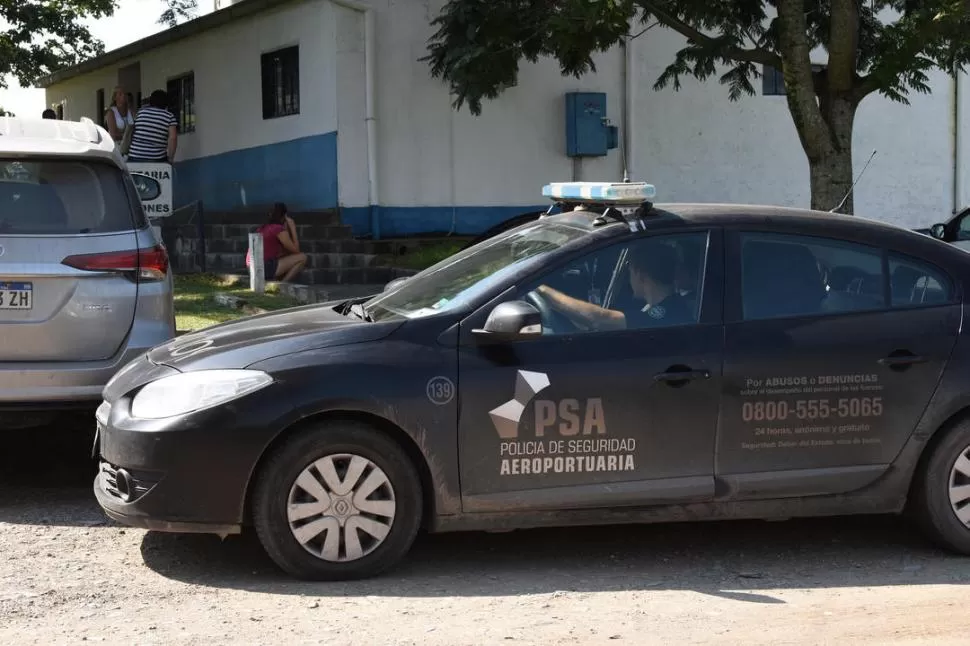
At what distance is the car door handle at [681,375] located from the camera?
514 cm

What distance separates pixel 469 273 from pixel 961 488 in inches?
94.8

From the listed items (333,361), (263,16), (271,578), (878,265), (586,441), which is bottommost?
(271,578)

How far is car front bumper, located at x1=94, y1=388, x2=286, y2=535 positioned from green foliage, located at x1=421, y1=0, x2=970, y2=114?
7115 mm

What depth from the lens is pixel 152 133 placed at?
16.0 meters

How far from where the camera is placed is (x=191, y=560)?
5324 mm

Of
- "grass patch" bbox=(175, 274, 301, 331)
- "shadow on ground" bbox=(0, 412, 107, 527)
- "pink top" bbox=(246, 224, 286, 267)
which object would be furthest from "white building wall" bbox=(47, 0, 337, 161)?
"shadow on ground" bbox=(0, 412, 107, 527)

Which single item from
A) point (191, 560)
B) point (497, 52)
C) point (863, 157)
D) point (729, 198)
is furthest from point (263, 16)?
point (191, 560)

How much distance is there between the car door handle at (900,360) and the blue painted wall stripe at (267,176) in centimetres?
1076

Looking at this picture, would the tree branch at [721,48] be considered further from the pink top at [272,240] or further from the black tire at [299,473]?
the black tire at [299,473]

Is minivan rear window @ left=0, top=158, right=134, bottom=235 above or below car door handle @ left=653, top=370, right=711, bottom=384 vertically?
above

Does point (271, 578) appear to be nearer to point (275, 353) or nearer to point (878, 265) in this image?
point (275, 353)

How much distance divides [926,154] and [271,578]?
15686 millimetres

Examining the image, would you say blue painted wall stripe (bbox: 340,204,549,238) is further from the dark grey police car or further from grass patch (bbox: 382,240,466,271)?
the dark grey police car

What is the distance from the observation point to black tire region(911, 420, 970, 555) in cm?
540
